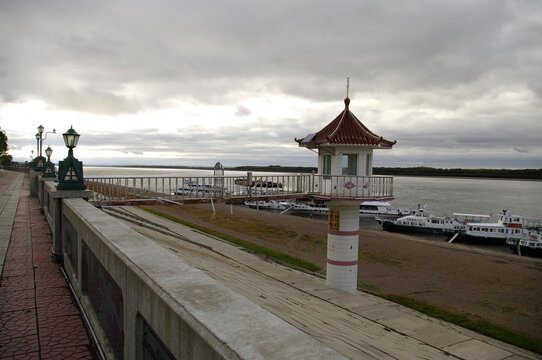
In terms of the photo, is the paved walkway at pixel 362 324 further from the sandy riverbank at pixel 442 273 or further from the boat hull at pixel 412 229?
the boat hull at pixel 412 229

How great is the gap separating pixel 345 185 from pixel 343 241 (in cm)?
245

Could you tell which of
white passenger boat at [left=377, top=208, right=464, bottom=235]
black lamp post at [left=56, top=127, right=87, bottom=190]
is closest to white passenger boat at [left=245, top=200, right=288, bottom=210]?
white passenger boat at [left=377, top=208, right=464, bottom=235]

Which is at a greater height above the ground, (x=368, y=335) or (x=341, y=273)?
(x=341, y=273)

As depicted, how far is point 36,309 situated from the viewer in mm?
5895

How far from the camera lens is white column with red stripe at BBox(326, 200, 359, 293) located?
51.4 feet

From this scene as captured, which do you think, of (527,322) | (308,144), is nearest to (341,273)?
(308,144)

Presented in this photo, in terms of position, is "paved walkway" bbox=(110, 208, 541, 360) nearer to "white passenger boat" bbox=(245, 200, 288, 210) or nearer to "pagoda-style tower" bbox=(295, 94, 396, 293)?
"pagoda-style tower" bbox=(295, 94, 396, 293)

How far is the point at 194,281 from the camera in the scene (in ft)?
9.96

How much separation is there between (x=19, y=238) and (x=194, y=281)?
10.6 meters

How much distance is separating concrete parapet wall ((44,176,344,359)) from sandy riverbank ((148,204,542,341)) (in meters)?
17.8

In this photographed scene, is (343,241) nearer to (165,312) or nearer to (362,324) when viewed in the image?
(362,324)

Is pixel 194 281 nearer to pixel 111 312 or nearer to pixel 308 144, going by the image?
pixel 111 312

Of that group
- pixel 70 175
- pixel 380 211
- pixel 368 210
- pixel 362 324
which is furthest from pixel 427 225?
pixel 70 175

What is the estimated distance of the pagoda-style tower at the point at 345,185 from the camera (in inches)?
617
